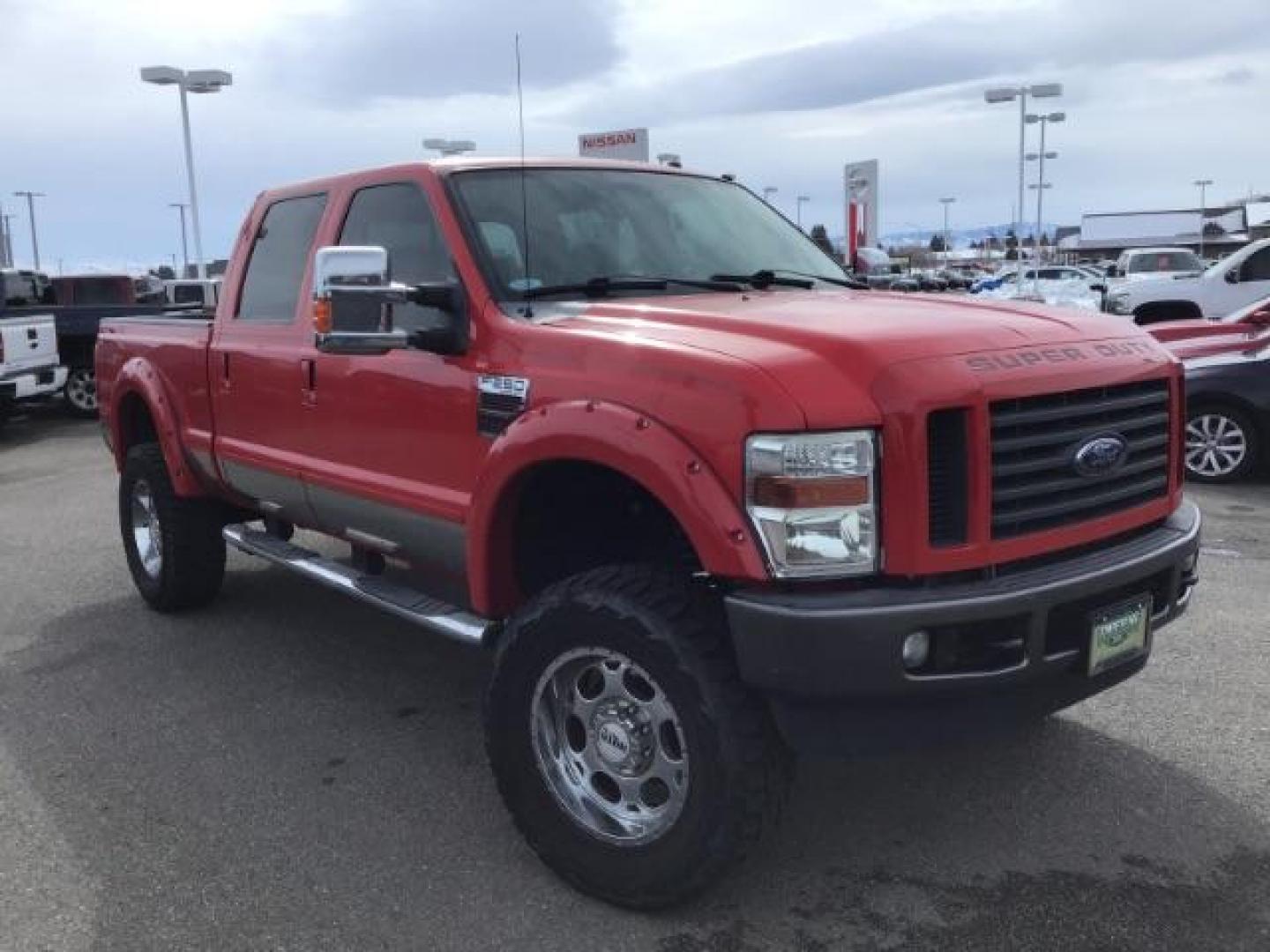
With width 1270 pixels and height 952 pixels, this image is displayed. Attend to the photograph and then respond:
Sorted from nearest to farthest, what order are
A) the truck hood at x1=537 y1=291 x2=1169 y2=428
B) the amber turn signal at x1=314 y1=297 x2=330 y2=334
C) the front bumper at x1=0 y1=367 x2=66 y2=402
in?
the truck hood at x1=537 y1=291 x2=1169 y2=428 → the amber turn signal at x1=314 y1=297 x2=330 y2=334 → the front bumper at x1=0 y1=367 x2=66 y2=402

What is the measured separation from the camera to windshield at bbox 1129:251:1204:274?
29.0 m

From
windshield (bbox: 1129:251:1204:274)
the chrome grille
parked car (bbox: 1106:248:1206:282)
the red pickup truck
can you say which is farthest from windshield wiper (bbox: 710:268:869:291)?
windshield (bbox: 1129:251:1204:274)

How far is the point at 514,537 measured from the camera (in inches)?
141

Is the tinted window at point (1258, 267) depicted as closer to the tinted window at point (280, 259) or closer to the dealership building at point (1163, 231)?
the tinted window at point (280, 259)

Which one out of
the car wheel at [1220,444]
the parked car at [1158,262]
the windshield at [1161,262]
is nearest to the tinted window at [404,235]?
the car wheel at [1220,444]

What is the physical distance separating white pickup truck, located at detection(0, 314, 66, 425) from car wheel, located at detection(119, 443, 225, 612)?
24.2 feet

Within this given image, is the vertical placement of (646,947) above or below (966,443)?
below

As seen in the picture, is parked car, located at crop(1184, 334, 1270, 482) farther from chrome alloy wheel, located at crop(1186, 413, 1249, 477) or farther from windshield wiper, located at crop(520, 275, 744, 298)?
windshield wiper, located at crop(520, 275, 744, 298)

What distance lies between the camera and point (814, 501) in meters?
2.72

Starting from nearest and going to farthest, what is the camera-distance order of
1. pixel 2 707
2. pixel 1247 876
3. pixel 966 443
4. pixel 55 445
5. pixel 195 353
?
pixel 966 443, pixel 1247 876, pixel 2 707, pixel 195 353, pixel 55 445

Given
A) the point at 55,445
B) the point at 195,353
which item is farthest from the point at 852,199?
the point at 195,353

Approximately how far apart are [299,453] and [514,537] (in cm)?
137

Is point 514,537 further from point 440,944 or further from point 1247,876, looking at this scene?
point 1247,876

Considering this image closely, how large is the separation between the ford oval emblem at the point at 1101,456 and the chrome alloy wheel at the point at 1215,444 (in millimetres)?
6193
